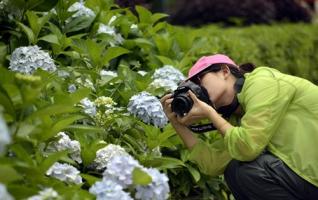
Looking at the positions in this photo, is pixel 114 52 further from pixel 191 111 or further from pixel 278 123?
pixel 278 123

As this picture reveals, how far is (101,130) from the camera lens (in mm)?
3459

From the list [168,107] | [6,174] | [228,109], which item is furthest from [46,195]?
[228,109]

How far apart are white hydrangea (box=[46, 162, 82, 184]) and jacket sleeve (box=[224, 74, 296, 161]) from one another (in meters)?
0.77

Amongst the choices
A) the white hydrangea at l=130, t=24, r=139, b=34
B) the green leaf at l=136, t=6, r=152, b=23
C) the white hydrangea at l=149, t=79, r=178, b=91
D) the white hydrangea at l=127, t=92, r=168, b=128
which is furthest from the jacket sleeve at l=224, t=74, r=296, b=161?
the green leaf at l=136, t=6, r=152, b=23

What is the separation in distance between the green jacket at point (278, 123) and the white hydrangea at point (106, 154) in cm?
50

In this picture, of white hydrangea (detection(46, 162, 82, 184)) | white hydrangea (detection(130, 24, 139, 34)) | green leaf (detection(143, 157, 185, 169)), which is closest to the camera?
white hydrangea (detection(46, 162, 82, 184))

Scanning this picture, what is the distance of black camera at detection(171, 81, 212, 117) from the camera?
3441 millimetres

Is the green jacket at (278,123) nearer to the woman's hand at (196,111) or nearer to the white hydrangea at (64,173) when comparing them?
the woman's hand at (196,111)

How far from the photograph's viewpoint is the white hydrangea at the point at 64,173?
2.93 metres

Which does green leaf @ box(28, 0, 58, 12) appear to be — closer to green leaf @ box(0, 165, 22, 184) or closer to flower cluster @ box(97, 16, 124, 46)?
flower cluster @ box(97, 16, 124, 46)

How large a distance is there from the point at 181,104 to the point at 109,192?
0.98 meters

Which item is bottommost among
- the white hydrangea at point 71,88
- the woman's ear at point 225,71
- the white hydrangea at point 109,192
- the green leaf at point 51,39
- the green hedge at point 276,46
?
the green hedge at point 276,46

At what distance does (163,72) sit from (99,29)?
23.7 inches

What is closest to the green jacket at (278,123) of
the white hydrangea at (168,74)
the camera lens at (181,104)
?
the camera lens at (181,104)
